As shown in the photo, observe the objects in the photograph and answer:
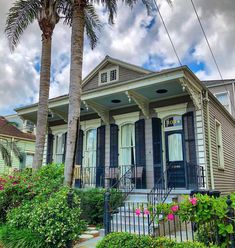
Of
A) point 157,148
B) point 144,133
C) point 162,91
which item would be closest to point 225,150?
point 157,148

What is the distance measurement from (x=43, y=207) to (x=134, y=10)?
754cm

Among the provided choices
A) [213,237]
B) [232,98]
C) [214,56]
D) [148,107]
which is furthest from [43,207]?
[232,98]

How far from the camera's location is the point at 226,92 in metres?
18.5

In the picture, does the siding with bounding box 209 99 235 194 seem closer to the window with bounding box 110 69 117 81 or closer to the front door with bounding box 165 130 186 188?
the front door with bounding box 165 130 186 188

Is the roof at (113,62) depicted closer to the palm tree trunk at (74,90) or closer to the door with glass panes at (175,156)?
the door with glass panes at (175,156)

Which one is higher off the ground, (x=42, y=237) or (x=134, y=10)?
(x=134, y=10)

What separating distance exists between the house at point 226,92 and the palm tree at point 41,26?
1375 centimetres

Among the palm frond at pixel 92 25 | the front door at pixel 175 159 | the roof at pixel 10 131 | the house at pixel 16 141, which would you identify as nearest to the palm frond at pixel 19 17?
the palm frond at pixel 92 25

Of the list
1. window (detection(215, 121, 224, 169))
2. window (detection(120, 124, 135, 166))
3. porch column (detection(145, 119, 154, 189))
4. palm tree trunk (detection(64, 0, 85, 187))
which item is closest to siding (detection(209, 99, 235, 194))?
window (detection(215, 121, 224, 169))

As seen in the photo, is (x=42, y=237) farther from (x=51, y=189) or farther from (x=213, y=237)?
(x=213, y=237)

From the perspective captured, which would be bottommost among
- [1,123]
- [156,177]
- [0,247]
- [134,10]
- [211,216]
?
[0,247]

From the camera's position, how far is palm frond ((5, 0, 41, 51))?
8875 mm

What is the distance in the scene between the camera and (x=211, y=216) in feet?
11.5

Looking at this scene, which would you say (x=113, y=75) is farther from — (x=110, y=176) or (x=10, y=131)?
(x=10, y=131)
